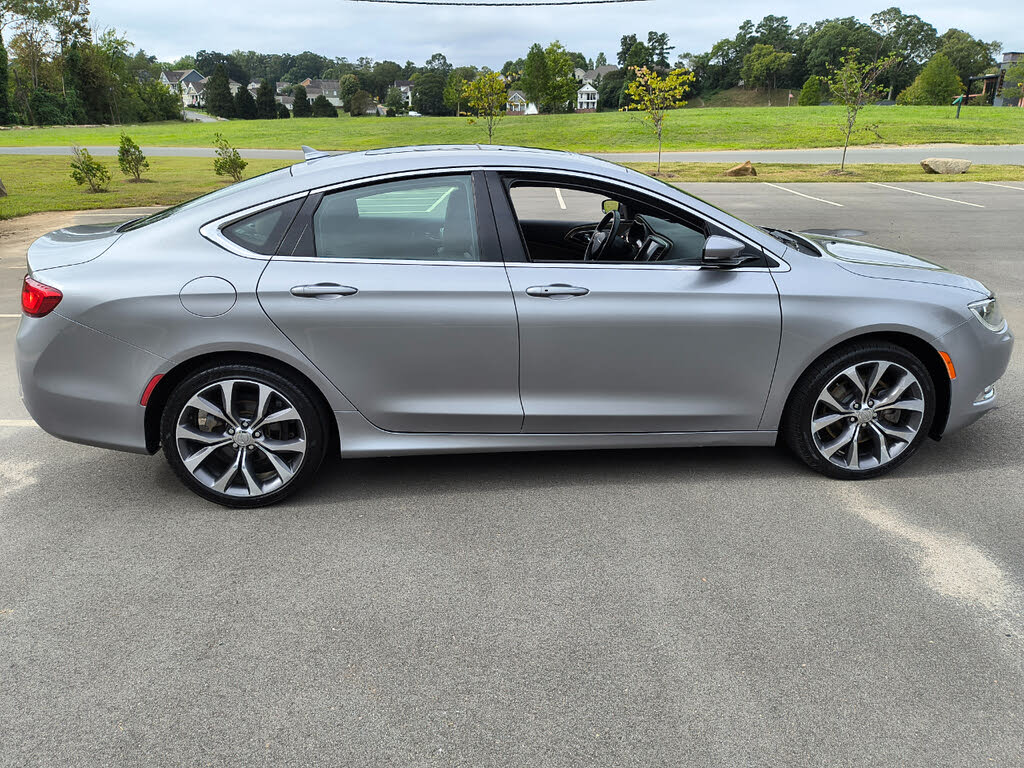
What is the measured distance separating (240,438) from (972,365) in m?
3.59

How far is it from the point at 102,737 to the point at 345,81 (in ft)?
509

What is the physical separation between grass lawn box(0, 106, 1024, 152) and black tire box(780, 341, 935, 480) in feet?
129

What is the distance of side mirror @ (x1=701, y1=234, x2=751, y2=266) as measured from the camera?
3738mm

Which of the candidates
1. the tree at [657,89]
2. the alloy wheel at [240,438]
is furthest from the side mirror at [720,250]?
the tree at [657,89]

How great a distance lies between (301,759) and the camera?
2334mm

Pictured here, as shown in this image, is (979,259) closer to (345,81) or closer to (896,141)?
(896,141)

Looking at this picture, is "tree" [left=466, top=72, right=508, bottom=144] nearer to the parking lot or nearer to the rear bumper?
the parking lot

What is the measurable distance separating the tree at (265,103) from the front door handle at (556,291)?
9379 cm

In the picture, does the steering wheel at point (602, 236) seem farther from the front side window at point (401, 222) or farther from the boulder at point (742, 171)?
the boulder at point (742, 171)

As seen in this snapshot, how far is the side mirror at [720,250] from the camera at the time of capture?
12.3 feet

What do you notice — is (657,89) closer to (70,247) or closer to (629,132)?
(629,132)

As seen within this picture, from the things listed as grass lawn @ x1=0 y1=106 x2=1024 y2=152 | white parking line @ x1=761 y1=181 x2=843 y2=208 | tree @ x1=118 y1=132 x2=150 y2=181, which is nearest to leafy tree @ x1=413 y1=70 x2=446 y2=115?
grass lawn @ x1=0 y1=106 x2=1024 y2=152

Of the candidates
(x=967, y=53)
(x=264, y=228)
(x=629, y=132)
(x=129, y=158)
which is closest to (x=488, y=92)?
(x=629, y=132)

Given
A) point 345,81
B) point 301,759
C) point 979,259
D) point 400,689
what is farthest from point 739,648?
point 345,81
